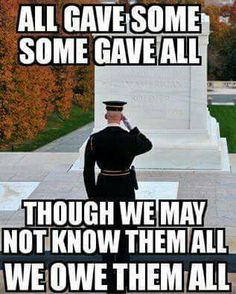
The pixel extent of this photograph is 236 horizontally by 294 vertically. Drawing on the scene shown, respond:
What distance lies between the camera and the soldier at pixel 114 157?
498 centimetres

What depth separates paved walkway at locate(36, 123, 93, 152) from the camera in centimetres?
2089

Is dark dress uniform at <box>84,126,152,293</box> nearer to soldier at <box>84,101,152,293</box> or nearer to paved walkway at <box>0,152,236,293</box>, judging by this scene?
soldier at <box>84,101,152,293</box>

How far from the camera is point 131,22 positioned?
9.86 m

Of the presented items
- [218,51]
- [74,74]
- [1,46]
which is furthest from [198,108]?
[218,51]

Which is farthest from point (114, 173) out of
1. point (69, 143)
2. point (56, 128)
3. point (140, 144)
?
point (56, 128)

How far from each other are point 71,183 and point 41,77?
1210 centimetres

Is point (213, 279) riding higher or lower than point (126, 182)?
lower

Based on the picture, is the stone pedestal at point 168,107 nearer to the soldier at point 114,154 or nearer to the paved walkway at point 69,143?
the soldier at point 114,154

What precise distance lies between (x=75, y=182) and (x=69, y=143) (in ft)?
44.9

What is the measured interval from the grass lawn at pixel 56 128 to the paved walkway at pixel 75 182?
10.9m

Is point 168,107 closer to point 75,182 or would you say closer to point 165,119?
point 165,119

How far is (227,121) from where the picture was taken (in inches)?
1128

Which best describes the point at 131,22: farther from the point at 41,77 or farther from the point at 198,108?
the point at 41,77

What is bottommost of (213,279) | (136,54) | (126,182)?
(213,279)
